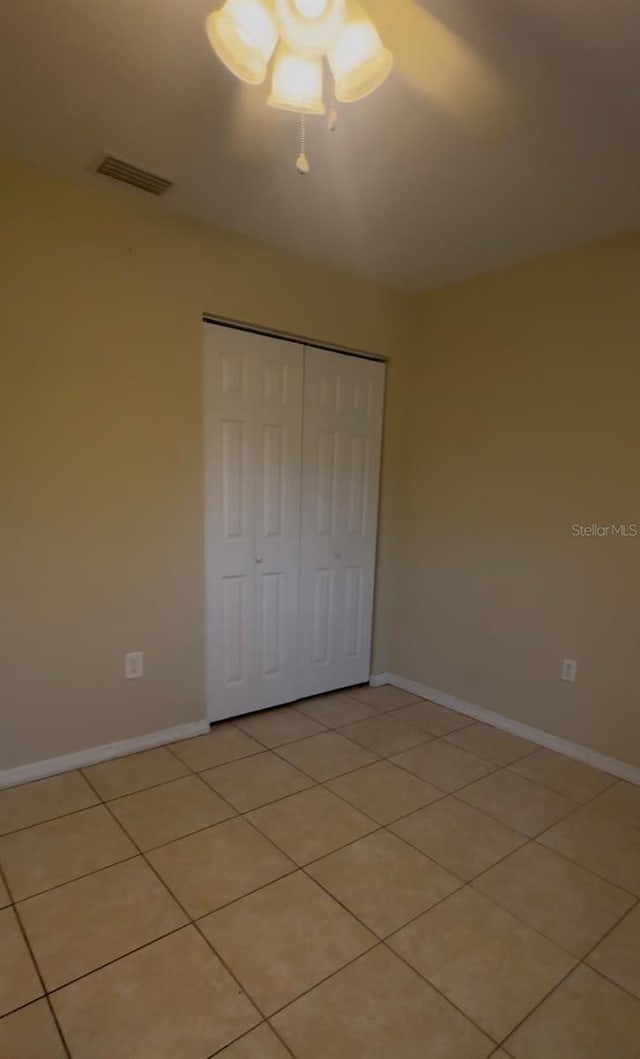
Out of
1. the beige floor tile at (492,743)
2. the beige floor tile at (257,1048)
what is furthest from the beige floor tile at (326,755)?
the beige floor tile at (257,1048)

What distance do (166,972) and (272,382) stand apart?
2361mm

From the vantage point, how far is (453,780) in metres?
2.38

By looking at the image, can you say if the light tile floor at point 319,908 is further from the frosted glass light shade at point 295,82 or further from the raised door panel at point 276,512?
the frosted glass light shade at point 295,82

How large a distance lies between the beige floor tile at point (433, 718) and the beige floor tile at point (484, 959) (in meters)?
1.20

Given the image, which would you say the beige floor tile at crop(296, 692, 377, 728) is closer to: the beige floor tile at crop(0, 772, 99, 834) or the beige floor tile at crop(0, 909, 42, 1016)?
the beige floor tile at crop(0, 772, 99, 834)

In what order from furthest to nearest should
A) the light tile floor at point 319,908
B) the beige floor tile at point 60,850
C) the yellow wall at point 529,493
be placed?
1. the yellow wall at point 529,493
2. the beige floor tile at point 60,850
3. the light tile floor at point 319,908

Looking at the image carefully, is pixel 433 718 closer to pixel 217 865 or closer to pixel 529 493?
pixel 529 493

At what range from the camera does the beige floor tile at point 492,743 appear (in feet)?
8.58

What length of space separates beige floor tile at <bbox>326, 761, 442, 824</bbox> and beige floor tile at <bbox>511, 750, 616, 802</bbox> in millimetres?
515

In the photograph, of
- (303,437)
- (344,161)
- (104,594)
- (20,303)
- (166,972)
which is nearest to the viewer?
(166,972)

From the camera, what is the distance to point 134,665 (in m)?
2.48

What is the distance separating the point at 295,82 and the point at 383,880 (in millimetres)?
2278

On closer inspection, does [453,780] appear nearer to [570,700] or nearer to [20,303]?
[570,700]

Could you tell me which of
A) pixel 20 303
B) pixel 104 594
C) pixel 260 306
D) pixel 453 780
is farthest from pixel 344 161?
pixel 453 780
